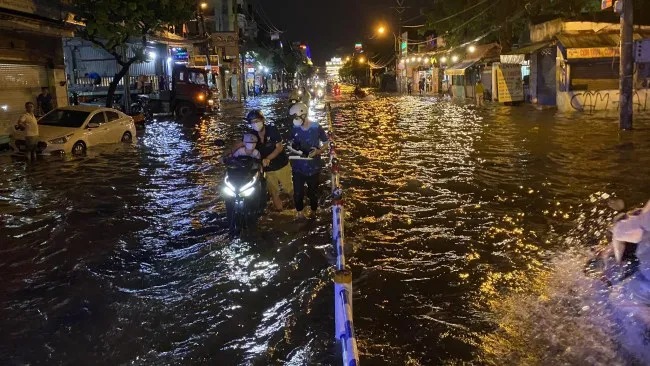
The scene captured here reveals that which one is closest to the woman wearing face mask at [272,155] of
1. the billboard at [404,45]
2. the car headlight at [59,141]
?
the car headlight at [59,141]

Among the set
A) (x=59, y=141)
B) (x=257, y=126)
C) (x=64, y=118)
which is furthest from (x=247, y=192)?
(x=64, y=118)

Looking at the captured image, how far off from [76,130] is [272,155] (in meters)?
11.1

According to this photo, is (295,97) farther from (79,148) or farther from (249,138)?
(249,138)

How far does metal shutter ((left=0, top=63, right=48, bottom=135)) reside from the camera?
20266mm

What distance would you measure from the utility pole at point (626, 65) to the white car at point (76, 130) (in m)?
16.7

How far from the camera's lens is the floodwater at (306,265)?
183 inches

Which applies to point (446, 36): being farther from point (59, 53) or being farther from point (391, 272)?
point (391, 272)

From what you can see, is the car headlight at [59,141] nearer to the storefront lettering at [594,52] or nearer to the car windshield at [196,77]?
the car windshield at [196,77]

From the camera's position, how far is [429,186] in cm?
1092

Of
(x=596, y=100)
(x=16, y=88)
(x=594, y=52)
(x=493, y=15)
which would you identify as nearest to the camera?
(x=16, y=88)

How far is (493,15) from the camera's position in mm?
40031

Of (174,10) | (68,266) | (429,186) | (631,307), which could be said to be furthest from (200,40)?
(631,307)

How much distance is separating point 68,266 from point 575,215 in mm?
6970

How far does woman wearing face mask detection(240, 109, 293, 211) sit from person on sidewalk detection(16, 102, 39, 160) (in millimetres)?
9486
